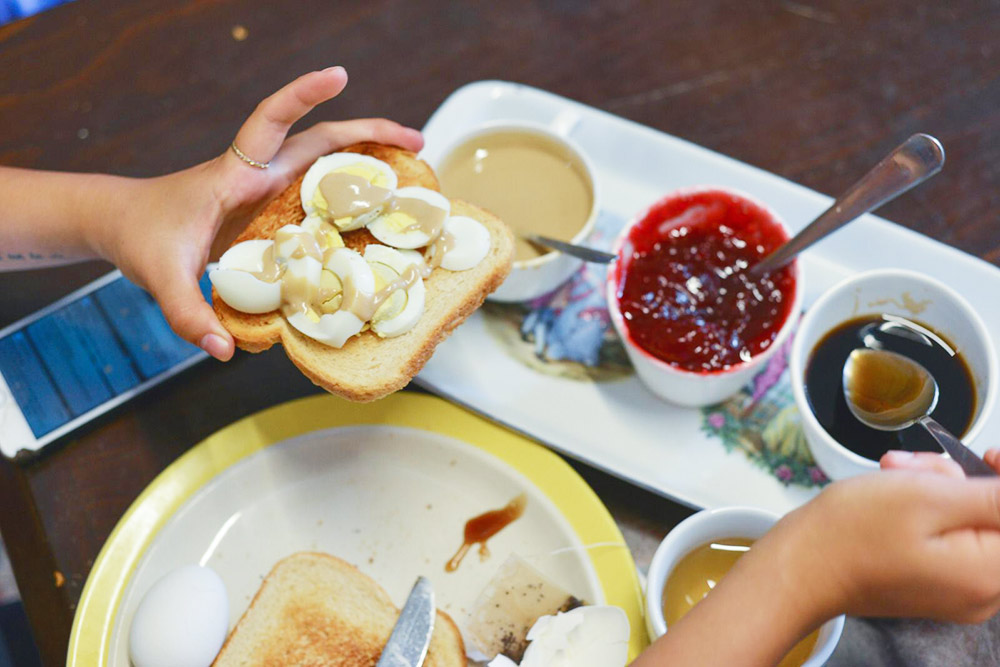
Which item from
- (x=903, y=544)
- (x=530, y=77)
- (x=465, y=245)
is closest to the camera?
(x=903, y=544)

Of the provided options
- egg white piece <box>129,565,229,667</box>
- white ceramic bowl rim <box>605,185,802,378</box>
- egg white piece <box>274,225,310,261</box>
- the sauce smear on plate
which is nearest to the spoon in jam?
white ceramic bowl rim <box>605,185,802,378</box>

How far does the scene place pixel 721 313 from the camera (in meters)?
1.53

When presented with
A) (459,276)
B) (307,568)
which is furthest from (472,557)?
(459,276)

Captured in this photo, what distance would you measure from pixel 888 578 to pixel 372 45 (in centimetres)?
167

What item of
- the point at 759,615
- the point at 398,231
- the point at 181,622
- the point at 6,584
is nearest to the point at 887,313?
the point at 759,615

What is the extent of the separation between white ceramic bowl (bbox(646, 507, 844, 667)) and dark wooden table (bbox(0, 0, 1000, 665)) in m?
0.84

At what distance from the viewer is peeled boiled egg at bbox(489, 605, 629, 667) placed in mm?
1377

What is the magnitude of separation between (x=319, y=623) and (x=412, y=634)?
19cm

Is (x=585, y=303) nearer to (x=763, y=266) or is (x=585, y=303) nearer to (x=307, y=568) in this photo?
(x=763, y=266)

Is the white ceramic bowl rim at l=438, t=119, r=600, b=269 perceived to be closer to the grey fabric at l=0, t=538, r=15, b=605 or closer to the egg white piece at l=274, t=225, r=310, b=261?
the egg white piece at l=274, t=225, r=310, b=261

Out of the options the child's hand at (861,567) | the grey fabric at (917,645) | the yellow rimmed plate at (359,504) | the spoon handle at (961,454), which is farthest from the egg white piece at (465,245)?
the grey fabric at (917,645)

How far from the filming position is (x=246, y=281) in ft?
4.40

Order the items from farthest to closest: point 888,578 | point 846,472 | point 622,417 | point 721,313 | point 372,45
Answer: point 372,45
point 622,417
point 721,313
point 846,472
point 888,578

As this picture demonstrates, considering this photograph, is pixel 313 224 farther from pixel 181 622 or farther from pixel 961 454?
pixel 961 454
